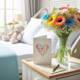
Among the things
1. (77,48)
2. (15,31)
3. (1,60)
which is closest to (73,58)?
(77,48)

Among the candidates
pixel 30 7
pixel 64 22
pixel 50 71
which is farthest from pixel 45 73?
pixel 30 7

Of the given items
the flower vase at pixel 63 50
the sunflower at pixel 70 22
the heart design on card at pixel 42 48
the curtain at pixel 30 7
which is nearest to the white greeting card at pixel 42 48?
the heart design on card at pixel 42 48

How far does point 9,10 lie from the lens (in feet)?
12.2

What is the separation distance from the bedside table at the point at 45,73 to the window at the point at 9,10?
202 centimetres

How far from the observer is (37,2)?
12.3 ft

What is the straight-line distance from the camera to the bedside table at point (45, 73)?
4.92ft

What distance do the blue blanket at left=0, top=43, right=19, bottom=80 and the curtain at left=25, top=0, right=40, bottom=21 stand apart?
5.46 ft

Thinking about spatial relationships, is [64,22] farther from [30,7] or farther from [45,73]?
[30,7]

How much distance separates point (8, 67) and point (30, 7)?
187cm

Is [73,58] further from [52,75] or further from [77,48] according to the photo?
[52,75]

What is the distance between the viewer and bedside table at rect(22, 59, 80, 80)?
150cm

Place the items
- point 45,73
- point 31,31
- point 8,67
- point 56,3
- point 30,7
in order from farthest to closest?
1. point 30,7
2. point 56,3
3. point 31,31
4. point 8,67
5. point 45,73

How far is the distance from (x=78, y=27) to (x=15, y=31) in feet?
5.29

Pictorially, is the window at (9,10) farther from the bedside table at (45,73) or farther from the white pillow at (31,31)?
the bedside table at (45,73)
